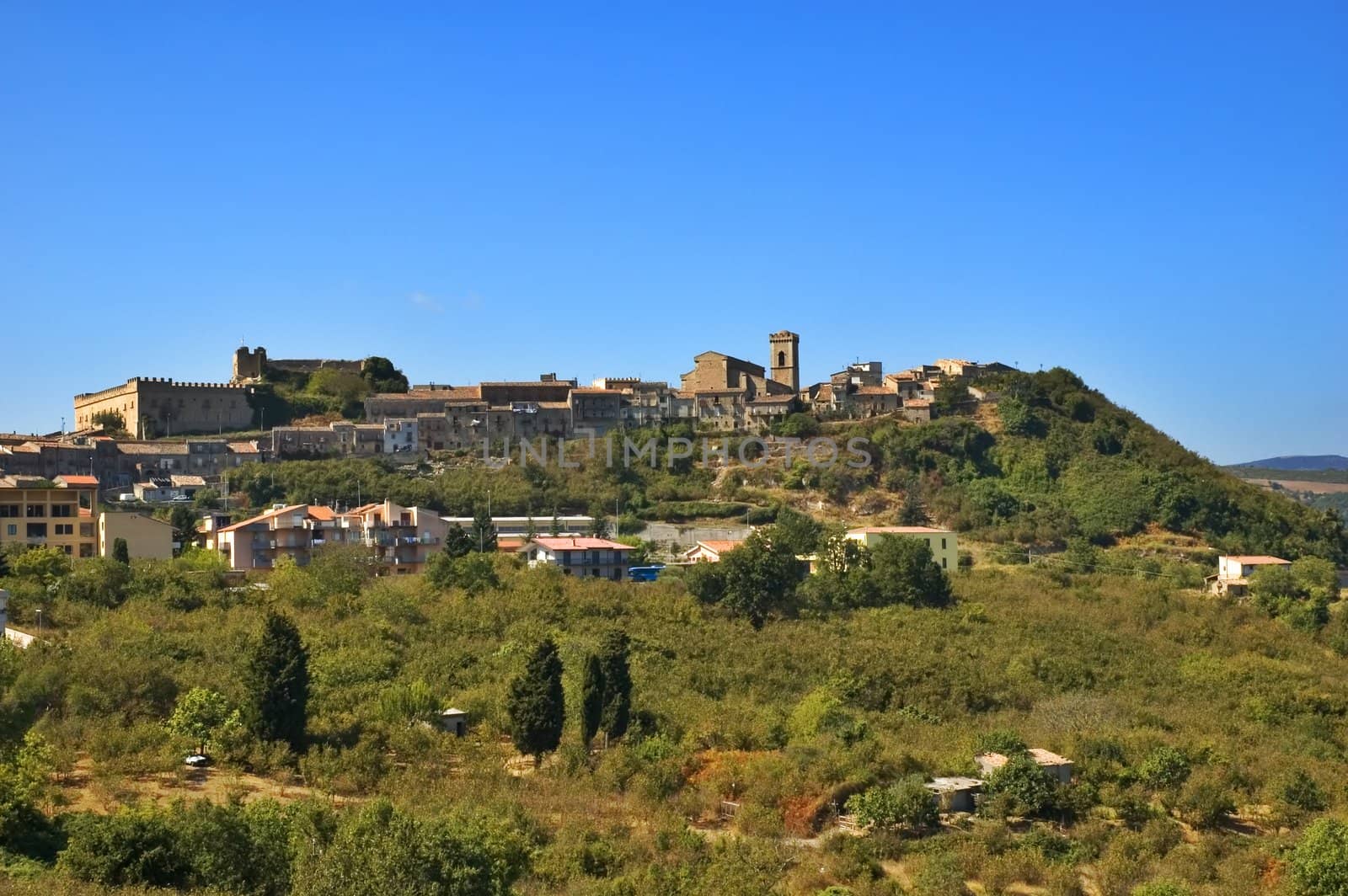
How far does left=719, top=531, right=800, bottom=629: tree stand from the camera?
128 ft

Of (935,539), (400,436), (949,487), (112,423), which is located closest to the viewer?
(935,539)

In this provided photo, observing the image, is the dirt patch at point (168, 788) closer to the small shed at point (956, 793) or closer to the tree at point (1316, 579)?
the small shed at point (956, 793)

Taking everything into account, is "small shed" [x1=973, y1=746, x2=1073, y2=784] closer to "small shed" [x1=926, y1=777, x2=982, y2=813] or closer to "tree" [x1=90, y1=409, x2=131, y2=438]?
"small shed" [x1=926, y1=777, x2=982, y2=813]

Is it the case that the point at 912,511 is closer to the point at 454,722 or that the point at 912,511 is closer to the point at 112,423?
the point at 454,722

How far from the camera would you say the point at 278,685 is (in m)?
26.2

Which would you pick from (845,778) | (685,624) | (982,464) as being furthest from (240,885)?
(982,464)

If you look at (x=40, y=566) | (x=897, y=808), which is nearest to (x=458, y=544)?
(x=40, y=566)

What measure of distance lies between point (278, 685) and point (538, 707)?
13.8 ft

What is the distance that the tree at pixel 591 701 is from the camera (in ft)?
91.4

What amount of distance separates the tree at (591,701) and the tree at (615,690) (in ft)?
0.26

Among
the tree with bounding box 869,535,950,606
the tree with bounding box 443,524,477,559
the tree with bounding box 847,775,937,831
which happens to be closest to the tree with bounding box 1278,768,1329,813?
the tree with bounding box 847,775,937,831

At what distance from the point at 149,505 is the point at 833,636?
26.8 meters

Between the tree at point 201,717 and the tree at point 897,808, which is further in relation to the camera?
the tree at point 201,717

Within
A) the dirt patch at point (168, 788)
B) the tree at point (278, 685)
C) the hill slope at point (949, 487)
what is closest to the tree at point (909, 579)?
the hill slope at point (949, 487)
